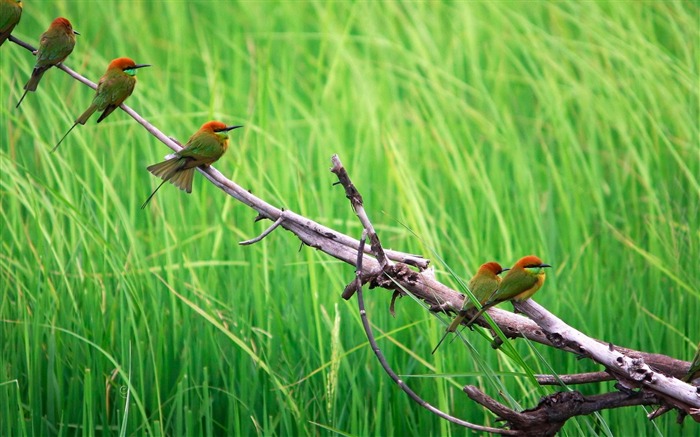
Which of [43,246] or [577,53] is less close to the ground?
[577,53]

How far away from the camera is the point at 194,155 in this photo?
1.96m

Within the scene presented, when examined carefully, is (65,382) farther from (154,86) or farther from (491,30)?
(491,30)

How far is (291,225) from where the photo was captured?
6.33 ft

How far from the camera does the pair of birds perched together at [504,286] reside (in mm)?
1872

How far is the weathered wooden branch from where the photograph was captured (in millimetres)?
1840

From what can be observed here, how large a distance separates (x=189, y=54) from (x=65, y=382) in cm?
314

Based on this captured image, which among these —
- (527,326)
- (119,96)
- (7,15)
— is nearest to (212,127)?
(119,96)

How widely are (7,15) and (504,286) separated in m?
1.32

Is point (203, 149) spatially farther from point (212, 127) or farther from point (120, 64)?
point (120, 64)

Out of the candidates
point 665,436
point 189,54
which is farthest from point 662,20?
point 665,436

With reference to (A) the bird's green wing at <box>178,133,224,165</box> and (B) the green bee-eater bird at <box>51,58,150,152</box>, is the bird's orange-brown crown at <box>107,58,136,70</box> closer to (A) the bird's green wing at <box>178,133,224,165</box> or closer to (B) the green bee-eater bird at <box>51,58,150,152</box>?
(B) the green bee-eater bird at <box>51,58,150,152</box>

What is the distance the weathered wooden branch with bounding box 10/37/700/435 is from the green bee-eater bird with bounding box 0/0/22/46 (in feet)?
0.29

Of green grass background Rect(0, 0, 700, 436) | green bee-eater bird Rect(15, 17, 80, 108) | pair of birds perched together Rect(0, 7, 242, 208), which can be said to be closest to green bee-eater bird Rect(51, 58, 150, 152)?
pair of birds perched together Rect(0, 7, 242, 208)

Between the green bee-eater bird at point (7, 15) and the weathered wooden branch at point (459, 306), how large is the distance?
9 centimetres
